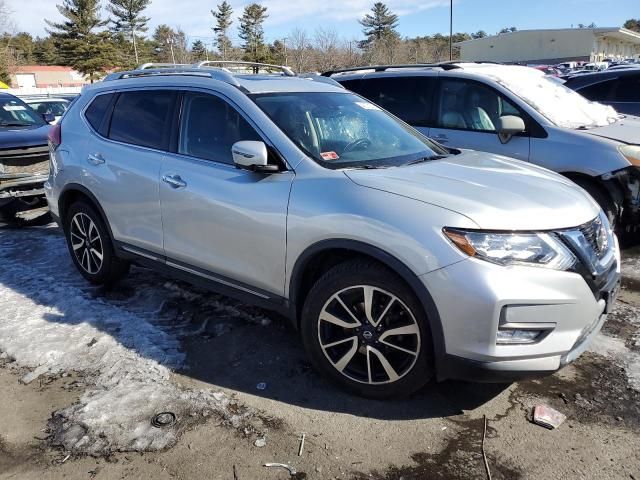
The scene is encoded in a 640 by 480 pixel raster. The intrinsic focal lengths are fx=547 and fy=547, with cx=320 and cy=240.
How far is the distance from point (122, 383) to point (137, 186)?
1498mm

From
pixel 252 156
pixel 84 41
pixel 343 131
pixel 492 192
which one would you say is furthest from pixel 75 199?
pixel 84 41

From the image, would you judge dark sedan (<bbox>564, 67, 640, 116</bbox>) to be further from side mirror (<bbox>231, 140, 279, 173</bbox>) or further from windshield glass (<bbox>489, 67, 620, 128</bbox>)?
side mirror (<bbox>231, 140, 279, 173</bbox>)

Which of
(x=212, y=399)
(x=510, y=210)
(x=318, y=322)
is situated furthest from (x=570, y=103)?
(x=212, y=399)

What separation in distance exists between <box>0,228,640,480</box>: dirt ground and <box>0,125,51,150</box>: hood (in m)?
4.17

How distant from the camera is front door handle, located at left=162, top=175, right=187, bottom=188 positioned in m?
3.73

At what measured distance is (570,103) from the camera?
617 cm

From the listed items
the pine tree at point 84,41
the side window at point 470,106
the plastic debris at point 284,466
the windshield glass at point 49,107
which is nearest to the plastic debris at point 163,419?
→ the plastic debris at point 284,466

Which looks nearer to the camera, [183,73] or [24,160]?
[183,73]

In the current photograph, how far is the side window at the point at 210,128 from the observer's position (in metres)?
3.60

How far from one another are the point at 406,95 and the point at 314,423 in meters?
4.55

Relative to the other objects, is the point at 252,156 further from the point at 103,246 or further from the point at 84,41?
the point at 84,41

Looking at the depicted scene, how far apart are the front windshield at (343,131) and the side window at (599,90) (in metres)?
6.55

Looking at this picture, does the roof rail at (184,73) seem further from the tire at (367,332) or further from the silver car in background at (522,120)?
the silver car in background at (522,120)

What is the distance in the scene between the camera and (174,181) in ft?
12.4
